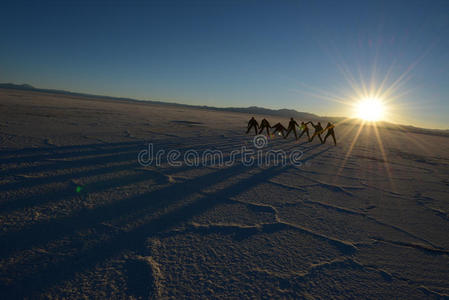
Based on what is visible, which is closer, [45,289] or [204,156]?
[45,289]

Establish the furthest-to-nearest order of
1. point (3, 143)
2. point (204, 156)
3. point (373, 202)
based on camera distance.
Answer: point (204, 156) → point (3, 143) → point (373, 202)

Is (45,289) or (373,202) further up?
(373,202)

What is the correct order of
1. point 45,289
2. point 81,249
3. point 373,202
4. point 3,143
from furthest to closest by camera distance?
point 3,143 → point 373,202 → point 81,249 → point 45,289

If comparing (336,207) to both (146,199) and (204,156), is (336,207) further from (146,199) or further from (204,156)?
(204,156)

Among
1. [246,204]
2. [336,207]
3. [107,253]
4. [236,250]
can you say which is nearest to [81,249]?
[107,253]

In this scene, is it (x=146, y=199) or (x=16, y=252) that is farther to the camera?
(x=146, y=199)

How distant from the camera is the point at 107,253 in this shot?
1513mm

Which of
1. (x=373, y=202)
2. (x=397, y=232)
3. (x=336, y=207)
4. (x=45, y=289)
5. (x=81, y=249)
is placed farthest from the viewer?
(x=373, y=202)

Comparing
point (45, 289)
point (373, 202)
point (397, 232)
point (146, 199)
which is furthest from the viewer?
point (373, 202)

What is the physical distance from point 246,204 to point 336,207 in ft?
3.59

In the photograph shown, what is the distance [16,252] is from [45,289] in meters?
0.48

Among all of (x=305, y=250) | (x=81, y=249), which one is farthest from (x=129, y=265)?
(x=305, y=250)

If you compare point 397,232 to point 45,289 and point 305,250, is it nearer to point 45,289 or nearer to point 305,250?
point 305,250

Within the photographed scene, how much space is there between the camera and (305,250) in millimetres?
1756
